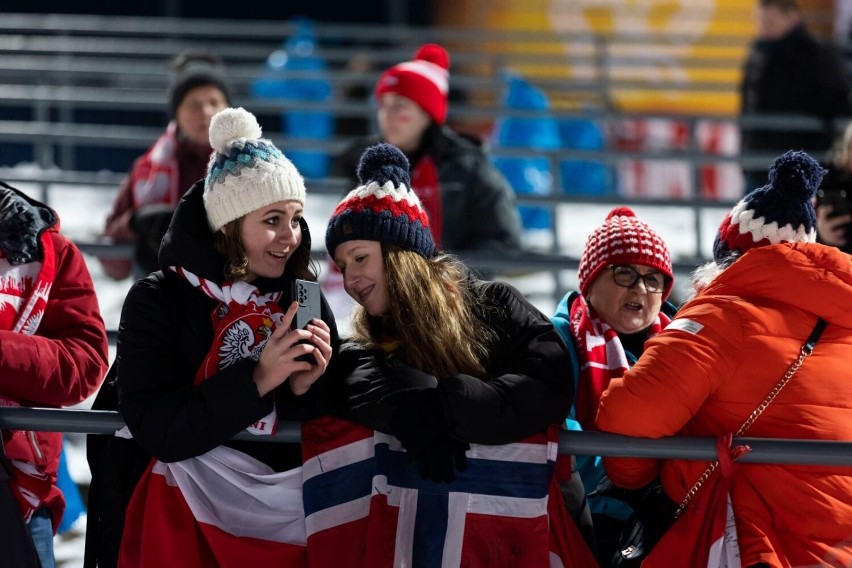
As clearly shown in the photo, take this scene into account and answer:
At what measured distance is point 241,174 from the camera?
321 centimetres

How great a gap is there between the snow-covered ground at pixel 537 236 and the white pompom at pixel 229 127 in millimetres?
3289

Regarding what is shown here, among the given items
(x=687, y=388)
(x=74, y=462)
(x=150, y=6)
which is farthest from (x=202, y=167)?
(x=150, y=6)

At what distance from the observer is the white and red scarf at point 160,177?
560cm

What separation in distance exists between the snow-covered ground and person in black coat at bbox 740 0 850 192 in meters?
0.66

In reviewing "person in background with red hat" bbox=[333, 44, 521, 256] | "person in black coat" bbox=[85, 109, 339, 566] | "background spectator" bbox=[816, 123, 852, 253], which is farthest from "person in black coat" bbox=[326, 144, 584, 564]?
"person in background with red hat" bbox=[333, 44, 521, 256]

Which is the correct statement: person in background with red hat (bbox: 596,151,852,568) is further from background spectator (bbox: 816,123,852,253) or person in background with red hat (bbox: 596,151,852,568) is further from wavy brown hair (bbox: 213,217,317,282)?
background spectator (bbox: 816,123,852,253)

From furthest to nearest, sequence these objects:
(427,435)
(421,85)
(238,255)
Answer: (421,85)
(238,255)
(427,435)

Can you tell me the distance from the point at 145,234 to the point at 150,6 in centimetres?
916

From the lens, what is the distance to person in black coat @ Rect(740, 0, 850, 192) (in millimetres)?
8922

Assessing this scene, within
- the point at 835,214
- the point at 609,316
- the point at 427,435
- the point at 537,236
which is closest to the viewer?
the point at 427,435

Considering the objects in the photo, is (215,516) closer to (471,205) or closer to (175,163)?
(471,205)

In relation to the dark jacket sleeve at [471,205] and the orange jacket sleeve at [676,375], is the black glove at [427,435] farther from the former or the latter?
the dark jacket sleeve at [471,205]

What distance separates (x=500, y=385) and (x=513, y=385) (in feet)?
0.10

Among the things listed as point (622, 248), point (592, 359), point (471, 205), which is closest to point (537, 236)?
point (471, 205)
